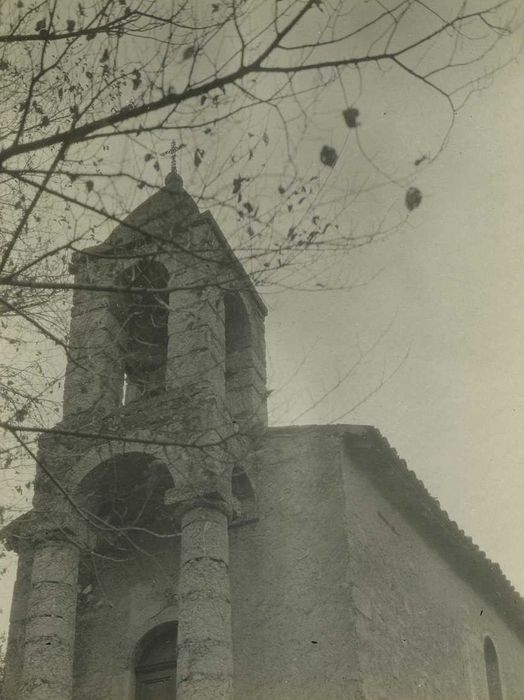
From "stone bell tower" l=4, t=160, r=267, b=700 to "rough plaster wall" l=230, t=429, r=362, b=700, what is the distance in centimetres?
40

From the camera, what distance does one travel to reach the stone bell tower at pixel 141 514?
805 cm

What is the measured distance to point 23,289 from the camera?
559cm

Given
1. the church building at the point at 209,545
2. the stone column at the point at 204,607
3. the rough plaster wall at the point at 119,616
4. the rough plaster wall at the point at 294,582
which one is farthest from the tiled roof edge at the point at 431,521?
the rough plaster wall at the point at 119,616

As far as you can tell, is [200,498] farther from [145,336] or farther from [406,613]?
[145,336]

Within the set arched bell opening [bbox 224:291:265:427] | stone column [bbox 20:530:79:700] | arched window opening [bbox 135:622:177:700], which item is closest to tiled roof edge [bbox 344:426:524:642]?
arched bell opening [bbox 224:291:265:427]

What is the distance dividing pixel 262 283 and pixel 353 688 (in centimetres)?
469

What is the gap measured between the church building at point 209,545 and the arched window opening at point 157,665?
0.02 m

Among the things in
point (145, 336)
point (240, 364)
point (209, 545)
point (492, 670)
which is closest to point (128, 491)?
point (209, 545)

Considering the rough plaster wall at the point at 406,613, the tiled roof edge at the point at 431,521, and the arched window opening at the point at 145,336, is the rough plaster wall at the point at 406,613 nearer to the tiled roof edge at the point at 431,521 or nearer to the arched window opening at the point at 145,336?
the tiled roof edge at the point at 431,521

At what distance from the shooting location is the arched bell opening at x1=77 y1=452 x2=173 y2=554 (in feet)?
30.1

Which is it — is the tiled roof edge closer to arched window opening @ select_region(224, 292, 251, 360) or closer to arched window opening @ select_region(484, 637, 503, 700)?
arched window opening @ select_region(484, 637, 503, 700)

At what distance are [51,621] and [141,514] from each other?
1.35 meters

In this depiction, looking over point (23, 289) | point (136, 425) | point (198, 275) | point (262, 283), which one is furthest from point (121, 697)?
point (262, 283)

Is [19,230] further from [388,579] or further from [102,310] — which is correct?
[388,579]
